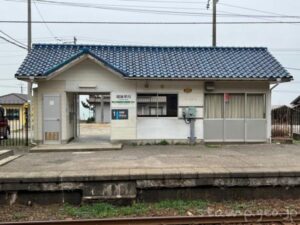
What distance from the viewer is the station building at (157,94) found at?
17266mm

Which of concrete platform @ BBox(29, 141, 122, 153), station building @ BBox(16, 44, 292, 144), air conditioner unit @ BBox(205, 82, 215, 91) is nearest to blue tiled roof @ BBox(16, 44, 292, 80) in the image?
station building @ BBox(16, 44, 292, 144)

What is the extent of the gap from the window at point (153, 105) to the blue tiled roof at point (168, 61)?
1053 mm

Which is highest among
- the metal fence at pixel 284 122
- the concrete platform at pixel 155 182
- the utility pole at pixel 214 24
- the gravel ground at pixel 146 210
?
the utility pole at pixel 214 24

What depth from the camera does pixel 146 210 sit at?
8.43 m

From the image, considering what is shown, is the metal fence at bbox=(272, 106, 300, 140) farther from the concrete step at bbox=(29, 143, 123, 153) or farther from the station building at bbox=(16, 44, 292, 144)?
the concrete step at bbox=(29, 143, 123, 153)

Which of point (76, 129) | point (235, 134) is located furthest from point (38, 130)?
point (235, 134)

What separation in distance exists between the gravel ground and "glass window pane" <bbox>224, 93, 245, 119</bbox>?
358 inches

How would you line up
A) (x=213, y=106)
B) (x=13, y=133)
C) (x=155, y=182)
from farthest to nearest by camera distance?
(x=13, y=133) → (x=213, y=106) → (x=155, y=182)

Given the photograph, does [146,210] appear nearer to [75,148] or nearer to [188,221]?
[188,221]

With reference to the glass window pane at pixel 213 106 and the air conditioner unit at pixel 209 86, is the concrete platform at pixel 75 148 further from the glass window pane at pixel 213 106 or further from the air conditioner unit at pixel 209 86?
the air conditioner unit at pixel 209 86

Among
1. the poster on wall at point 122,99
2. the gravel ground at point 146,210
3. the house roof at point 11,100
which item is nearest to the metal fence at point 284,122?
the poster on wall at point 122,99

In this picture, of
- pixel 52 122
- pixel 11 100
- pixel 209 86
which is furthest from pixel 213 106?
pixel 11 100

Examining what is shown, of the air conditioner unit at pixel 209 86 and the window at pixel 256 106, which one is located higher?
the air conditioner unit at pixel 209 86

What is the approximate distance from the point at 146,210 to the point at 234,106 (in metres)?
10.6
